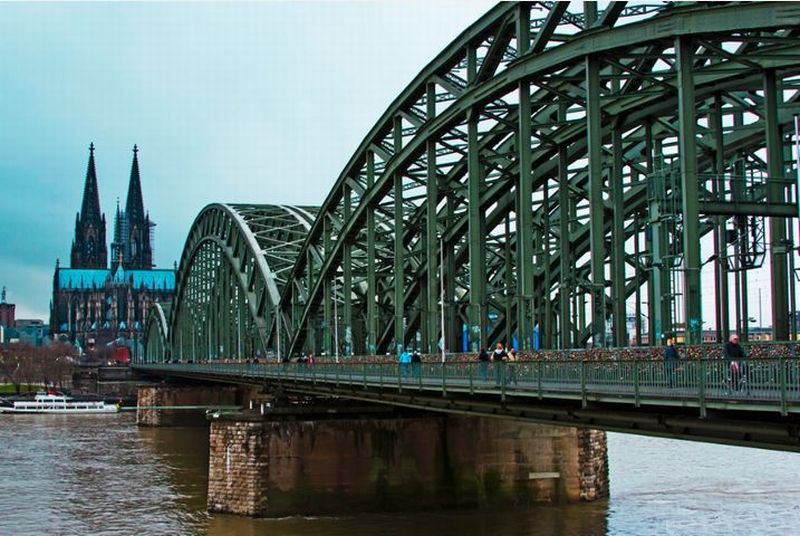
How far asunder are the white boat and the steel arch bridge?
6465 cm

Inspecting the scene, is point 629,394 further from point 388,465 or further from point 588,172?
point 388,465

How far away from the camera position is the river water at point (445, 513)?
139 ft

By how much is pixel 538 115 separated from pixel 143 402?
75803 millimetres

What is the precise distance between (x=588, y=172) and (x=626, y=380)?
552 inches

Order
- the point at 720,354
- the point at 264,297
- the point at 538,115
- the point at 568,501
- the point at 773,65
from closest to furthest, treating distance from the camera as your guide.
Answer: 1. the point at 720,354
2. the point at 773,65
3. the point at 568,501
4. the point at 538,115
5. the point at 264,297

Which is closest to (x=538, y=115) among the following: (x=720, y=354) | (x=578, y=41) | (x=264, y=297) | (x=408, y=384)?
(x=578, y=41)

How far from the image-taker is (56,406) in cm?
13850

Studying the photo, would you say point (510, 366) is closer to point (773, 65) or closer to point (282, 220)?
point (773, 65)

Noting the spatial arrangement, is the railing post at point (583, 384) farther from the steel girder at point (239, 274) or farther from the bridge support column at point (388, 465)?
the steel girder at point (239, 274)

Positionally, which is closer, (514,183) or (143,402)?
(514,183)

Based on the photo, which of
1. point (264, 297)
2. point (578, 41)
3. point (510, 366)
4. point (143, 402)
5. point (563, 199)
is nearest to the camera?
point (510, 366)

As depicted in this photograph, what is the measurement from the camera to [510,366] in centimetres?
3128

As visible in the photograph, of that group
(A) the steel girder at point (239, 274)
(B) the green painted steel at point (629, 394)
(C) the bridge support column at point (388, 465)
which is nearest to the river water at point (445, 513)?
(C) the bridge support column at point (388, 465)

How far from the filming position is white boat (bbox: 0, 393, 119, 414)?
445 feet
